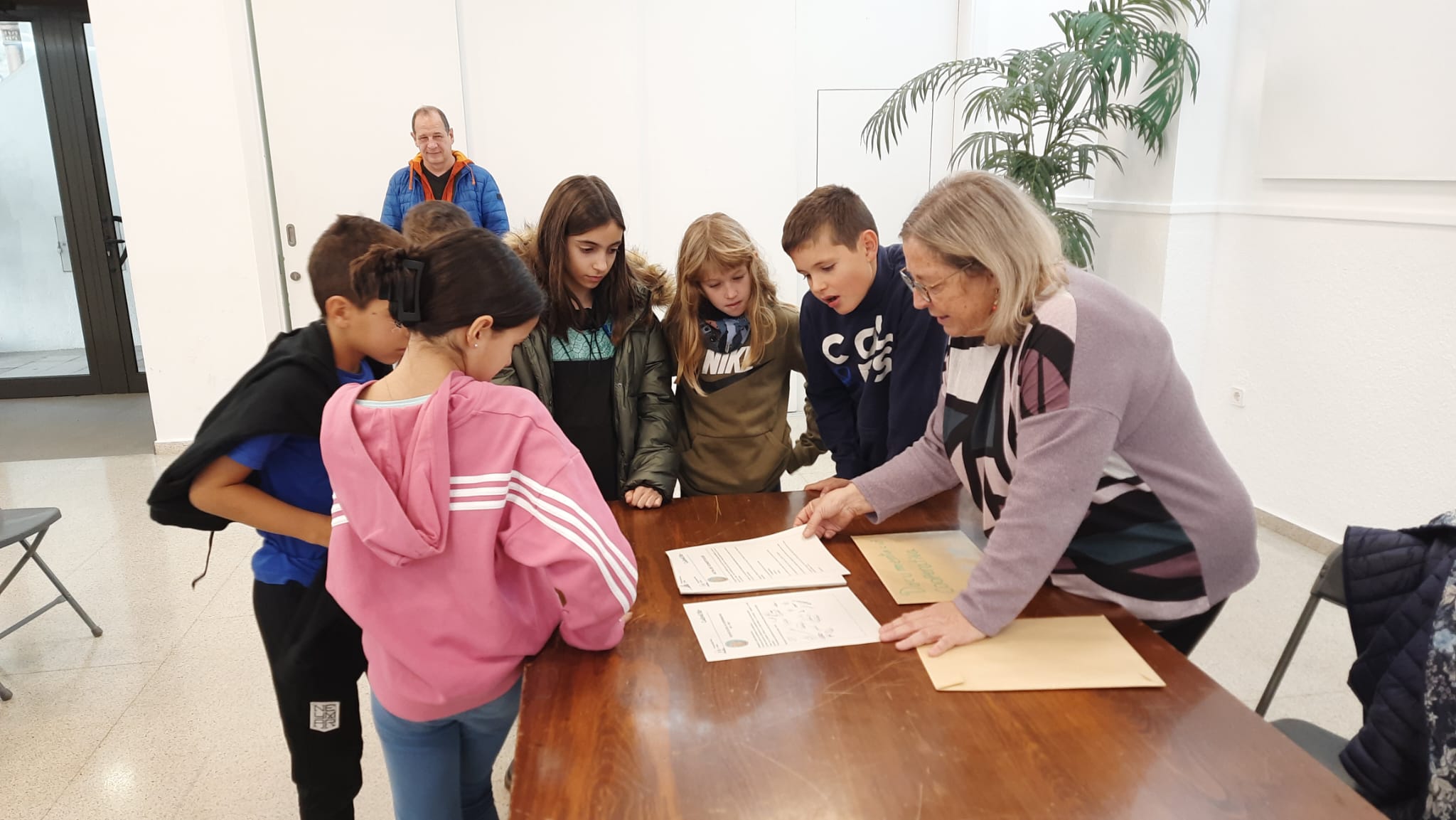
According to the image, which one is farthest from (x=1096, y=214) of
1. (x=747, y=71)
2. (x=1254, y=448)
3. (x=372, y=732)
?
(x=372, y=732)

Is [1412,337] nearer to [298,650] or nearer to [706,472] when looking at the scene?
[706,472]

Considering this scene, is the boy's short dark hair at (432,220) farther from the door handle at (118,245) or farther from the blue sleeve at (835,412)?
the door handle at (118,245)

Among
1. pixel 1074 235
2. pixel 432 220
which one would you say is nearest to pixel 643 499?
pixel 432 220

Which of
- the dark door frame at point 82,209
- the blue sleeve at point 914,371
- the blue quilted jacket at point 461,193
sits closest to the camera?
the blue sleeve at point 914,371

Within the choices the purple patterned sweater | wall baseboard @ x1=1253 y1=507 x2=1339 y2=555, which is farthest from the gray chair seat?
wall baseboard @ x1=1253 y1=507 x2=1339 y2=555

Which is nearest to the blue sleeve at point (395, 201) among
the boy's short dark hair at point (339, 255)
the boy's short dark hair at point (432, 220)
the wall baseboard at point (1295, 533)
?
the boy's short dark hair at point (432, 220)

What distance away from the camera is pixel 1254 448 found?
12.0ft

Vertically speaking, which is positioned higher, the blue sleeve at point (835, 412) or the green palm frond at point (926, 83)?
the green palm frond at point (926, 83)

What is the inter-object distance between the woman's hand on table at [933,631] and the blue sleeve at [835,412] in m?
0.87

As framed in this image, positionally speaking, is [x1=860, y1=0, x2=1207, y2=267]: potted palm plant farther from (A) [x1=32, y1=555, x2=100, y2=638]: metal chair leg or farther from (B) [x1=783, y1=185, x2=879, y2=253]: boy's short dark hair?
(A) [x1=32, y1=555, x2=100, y2=638]: metal chair leg

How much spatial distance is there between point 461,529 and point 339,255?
0.61 metres

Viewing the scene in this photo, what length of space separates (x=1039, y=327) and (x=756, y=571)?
59cm

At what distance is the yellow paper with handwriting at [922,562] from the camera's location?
140cm

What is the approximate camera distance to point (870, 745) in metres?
1.02
